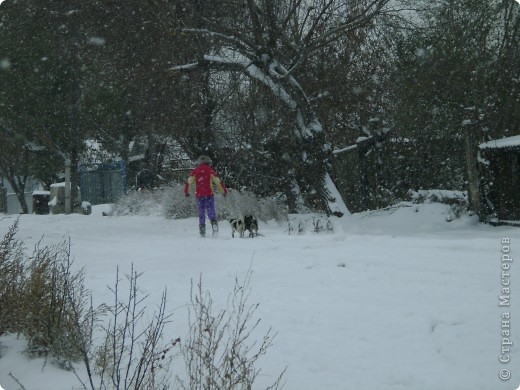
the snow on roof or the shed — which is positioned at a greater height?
the snow on roof

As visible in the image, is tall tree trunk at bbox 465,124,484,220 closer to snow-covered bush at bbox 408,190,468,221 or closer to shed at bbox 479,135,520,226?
shed at bbox 479,135,520,226

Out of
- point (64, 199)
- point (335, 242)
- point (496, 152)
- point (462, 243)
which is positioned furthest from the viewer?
point (64, 199)

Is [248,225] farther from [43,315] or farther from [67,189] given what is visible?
[67,189]

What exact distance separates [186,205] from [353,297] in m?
11.7

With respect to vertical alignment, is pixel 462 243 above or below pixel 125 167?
below

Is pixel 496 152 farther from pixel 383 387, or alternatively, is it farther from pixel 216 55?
pixel 383 387

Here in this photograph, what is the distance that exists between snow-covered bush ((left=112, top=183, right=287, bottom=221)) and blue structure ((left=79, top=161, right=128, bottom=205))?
9424 millimetres

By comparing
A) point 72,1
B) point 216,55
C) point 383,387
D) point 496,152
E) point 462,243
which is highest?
point 72,1

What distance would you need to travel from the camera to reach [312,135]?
50.3 ft

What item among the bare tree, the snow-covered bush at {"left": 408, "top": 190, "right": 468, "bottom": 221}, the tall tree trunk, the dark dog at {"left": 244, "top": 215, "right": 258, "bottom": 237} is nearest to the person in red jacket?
the dark dog at {"left": 244, "top": 215, "right": 258, "bottom": 237}

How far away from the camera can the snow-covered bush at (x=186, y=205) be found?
15.3m

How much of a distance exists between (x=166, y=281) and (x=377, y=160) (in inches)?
366

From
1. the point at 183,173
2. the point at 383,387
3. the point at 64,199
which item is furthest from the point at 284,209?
the point at 64,199

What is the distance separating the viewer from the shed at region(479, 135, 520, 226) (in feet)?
37.3
